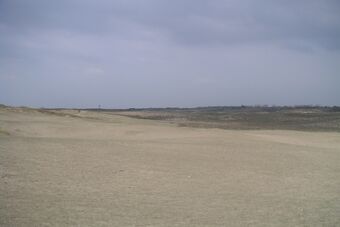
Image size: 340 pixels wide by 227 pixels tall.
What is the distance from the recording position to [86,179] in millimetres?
13438

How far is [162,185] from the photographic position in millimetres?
13508

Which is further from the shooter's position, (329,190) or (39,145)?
(39,145)

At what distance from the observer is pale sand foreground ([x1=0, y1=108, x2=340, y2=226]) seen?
32.0ft

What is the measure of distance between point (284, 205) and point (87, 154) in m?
8.77

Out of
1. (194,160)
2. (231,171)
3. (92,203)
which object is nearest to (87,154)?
(194,160)

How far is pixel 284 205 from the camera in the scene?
11555mm

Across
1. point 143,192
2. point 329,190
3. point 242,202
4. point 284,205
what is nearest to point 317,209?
point 284,205

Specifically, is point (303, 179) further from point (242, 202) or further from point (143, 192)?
point (143, 192)

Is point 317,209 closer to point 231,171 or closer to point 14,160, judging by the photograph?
point 231,171

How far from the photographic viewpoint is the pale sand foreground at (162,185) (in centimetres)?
975

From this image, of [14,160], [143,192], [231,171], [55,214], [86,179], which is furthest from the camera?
[231,171]

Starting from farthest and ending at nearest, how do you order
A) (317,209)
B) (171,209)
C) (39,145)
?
(39,145) < (317,209) < (171,209)

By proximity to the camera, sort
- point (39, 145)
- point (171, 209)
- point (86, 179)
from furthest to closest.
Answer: point (39, 145)
point (86, 179)
point (171, 209)

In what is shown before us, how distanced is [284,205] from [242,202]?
1.01 m
